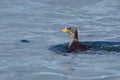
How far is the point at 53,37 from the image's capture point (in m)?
22.0

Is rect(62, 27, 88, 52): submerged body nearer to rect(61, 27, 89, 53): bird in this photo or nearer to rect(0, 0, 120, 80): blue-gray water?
rect(61, 27, 89, 53): bird

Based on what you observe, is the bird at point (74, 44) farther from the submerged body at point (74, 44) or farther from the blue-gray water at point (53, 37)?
the blue-gray water at point (53, 37)

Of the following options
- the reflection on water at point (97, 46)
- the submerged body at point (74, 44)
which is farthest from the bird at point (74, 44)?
the reflection on water at point (97, 46)

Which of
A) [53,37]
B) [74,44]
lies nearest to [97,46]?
[74,44]

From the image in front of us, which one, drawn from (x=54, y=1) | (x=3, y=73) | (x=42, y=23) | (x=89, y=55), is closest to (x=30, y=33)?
(x=42, y=23)

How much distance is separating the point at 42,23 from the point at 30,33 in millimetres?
2082

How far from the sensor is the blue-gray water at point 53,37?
17.6 meters

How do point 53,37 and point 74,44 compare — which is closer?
point 74,44

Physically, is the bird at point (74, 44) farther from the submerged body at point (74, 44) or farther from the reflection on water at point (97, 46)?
the reflection on water at point (97, 46)

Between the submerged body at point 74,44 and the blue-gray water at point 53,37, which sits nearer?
the blue-gray water at point 53,37

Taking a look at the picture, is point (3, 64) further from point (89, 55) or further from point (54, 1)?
point (54, 1)

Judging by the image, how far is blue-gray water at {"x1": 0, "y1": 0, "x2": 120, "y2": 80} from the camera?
57.7ft

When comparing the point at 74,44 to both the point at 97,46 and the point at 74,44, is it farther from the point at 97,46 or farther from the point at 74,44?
the point at 97,46

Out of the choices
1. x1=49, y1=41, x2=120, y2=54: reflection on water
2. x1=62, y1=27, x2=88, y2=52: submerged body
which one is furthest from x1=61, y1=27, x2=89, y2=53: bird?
x1=49, y1=41, x2=120, y2=54: reflection on water
